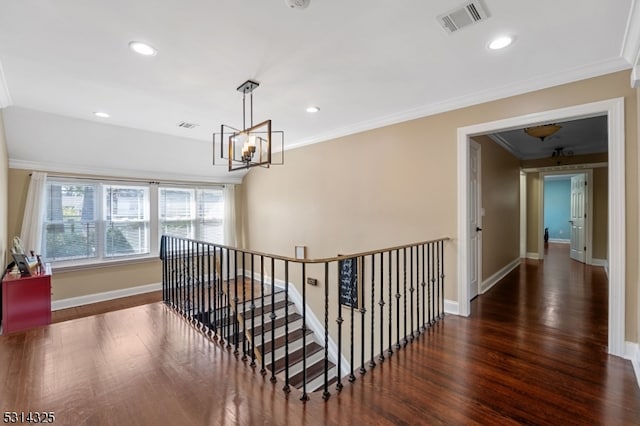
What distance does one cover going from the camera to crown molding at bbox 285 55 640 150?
2.53 m

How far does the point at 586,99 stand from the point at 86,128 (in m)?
6.16

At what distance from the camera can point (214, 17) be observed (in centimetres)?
196

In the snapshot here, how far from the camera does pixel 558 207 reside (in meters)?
10.5

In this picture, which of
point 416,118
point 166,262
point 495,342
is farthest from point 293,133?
point 495,342

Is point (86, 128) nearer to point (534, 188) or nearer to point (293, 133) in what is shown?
point (293, 133)

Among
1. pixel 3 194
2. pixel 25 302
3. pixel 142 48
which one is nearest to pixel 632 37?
pixel 142 48

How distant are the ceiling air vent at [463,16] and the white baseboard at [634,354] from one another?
109 inches

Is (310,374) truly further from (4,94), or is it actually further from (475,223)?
(4,94)

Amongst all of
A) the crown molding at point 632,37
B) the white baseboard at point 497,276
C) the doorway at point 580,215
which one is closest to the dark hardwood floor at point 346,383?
the white baseboard at point 497,276

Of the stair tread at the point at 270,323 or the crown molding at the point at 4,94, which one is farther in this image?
the stair tread at the point at 270,323

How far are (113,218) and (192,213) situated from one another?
1.44 meters

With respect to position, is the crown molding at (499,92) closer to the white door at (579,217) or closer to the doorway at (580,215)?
the doorway at (580,215)

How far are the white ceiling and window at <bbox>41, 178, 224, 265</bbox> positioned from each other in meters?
1.81

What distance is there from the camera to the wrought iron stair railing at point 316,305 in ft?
9.14
